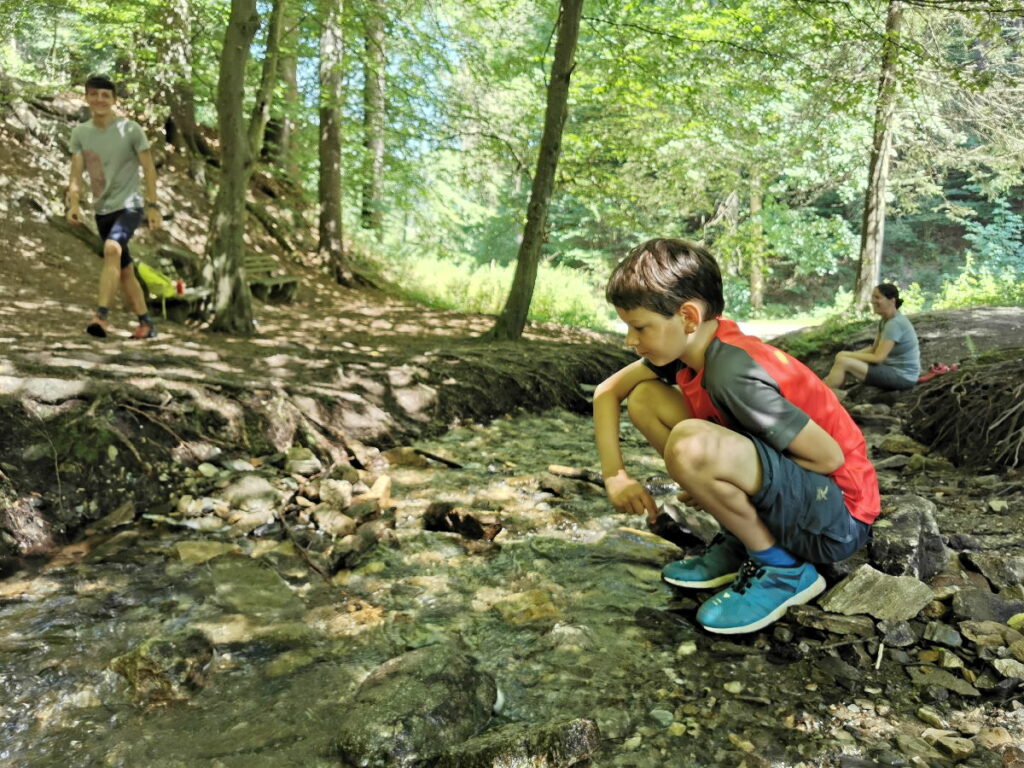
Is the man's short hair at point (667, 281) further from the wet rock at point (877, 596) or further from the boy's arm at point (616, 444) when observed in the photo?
the wet rock at point (877, 596)

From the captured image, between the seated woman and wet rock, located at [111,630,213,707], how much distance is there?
6121mm

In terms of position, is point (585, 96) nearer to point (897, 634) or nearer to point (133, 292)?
point (133, 292)

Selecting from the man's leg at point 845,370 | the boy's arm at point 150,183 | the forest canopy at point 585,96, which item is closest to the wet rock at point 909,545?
the man's leg at point 845,370

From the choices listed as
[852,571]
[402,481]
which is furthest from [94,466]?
[852,571]

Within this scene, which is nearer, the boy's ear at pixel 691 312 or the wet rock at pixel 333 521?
the boy's ear at pixel 691 312

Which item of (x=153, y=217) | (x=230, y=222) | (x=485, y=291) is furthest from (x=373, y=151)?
(x=153, y=217)

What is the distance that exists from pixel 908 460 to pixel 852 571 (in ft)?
7.92

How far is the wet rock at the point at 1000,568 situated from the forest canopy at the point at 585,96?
181 inches

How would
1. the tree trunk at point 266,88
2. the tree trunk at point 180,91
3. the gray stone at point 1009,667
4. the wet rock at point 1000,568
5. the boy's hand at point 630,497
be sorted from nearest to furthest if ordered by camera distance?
the gray stone at point 1009,667
the boy's hand at point 630,497
the wet rock at point 1000,568
the tree trunk at point 266,88
the tree trunk at point 180,91

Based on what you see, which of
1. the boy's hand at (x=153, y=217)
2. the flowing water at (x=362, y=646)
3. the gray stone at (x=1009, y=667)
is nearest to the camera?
the flowing water at (x=362, y=646)

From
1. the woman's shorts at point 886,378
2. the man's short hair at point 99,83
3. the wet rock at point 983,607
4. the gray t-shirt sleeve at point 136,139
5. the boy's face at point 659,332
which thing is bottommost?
the wet rock at point 983,607

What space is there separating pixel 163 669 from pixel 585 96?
1057 centimetres

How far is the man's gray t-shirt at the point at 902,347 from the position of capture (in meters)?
6.26

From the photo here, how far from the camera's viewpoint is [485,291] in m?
14.4
